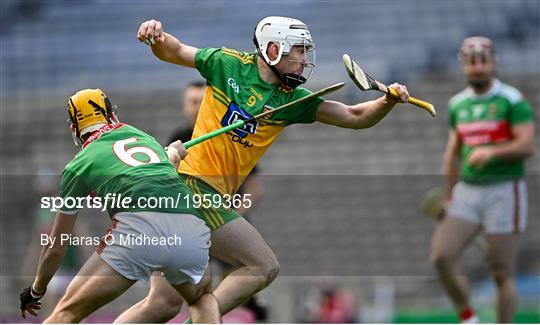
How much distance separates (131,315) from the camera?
20.5 ft

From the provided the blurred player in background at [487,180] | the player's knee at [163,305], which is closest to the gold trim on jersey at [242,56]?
the player's knee at [163,305]

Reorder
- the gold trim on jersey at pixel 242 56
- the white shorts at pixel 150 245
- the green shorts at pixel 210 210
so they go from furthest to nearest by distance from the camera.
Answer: the gold trim on jersey at pixel 242 56 → the green shorts at pixel 210 210 → the white shorts at pixel 150 245

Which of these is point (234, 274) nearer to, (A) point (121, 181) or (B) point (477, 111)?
(A) point (121, 181)

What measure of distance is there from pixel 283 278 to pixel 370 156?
4.02 m

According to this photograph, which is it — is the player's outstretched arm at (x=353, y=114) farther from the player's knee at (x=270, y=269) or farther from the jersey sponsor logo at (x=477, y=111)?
→ the jersey sponsor logo at (x=477, y=111)

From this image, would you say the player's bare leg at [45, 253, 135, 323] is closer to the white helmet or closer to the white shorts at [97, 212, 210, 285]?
Answer: the white shorts at [97, 212, 210, 285]

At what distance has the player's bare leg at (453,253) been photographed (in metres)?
8.26

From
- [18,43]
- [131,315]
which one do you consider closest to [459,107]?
[131,315]

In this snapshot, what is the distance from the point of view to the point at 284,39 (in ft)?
20.9

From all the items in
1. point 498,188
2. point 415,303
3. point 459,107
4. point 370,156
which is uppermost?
point 459,107

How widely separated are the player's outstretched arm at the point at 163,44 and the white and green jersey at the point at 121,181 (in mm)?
814

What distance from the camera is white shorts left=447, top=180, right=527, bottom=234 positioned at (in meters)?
8.30

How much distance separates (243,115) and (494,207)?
8.88 ft

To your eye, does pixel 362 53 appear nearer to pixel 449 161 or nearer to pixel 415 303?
pixel 415 303
